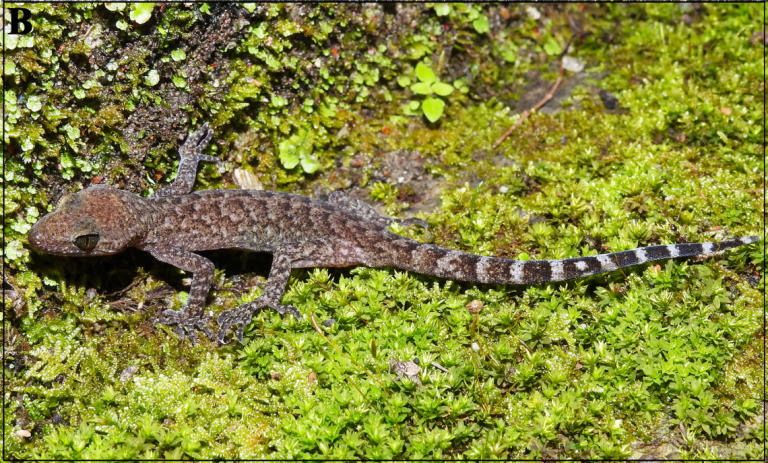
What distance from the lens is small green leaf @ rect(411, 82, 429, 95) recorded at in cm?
717

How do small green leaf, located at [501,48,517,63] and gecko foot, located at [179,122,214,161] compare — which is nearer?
gecko foot, located at [179,122,214,161]

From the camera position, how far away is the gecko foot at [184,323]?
538 centimetres

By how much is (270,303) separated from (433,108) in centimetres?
339

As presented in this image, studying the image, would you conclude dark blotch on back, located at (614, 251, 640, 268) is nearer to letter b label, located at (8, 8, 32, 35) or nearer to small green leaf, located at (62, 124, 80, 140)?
small green leaf, located at (62, 124, 80, 140)

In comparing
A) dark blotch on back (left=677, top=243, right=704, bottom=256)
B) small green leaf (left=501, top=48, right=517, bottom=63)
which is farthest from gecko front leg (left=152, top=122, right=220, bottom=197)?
dark blotch on back (left=677, top=243, right=704, bottom=256)

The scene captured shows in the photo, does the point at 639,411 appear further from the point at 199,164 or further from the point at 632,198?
the point at 199,164

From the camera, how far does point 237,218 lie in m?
5.78

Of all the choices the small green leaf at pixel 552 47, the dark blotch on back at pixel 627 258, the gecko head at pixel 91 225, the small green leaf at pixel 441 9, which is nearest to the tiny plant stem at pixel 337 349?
the gecko head at pixel 91 225

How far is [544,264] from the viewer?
16.8 feet

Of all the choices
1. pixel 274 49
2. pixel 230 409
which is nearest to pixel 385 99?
pixel 274 49

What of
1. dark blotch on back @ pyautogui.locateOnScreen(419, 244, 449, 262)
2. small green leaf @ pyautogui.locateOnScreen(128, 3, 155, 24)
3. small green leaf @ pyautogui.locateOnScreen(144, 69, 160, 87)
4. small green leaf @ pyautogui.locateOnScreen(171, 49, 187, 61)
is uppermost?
small green leaf @ pyautogui.locateOnScreen(128, 3, 155, 24)

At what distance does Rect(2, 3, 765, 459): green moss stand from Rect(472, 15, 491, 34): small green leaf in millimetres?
399

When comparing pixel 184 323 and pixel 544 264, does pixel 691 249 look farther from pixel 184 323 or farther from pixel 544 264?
pixel 184 323

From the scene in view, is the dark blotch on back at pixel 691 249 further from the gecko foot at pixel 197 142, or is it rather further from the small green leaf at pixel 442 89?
the gecko foot at pixel 197 142
